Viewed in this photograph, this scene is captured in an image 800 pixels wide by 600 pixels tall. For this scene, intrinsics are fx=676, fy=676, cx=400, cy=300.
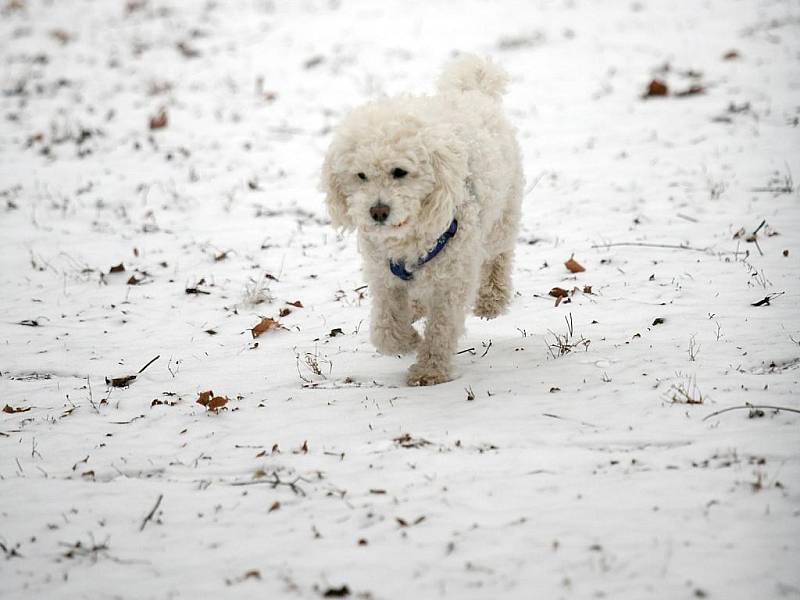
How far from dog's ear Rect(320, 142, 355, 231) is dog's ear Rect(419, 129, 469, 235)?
608 mm

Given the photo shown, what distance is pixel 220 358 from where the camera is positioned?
541 cm

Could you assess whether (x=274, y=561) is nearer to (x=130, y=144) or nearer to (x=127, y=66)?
(x=130, y=144)

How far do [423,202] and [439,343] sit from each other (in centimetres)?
108

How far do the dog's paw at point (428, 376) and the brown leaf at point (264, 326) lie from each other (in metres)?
1.54

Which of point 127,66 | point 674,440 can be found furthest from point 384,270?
point 127,66

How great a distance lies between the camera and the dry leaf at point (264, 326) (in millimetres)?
5777

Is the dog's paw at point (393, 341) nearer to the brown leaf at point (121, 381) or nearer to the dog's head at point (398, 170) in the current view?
the dog's head at point (398, 170)

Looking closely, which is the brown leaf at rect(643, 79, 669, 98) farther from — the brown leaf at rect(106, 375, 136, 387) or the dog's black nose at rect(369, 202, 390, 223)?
the brown leaf at rect(106, 375, 136, 387)

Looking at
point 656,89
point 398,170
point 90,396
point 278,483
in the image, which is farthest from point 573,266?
point 656,89

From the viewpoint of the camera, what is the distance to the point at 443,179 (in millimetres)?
4414

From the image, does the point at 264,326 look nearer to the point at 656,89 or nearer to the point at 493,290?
the point at 493,290

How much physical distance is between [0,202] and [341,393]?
22.0 ft

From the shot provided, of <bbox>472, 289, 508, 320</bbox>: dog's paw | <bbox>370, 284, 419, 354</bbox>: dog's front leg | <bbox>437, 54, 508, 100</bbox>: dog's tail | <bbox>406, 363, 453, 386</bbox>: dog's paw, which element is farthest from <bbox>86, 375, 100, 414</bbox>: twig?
<bbox>437, 54, 508, 100</bbox>: dog's tail

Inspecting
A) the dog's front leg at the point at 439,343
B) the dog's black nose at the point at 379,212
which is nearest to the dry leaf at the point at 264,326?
the dog's front leg at the point at 439,343
